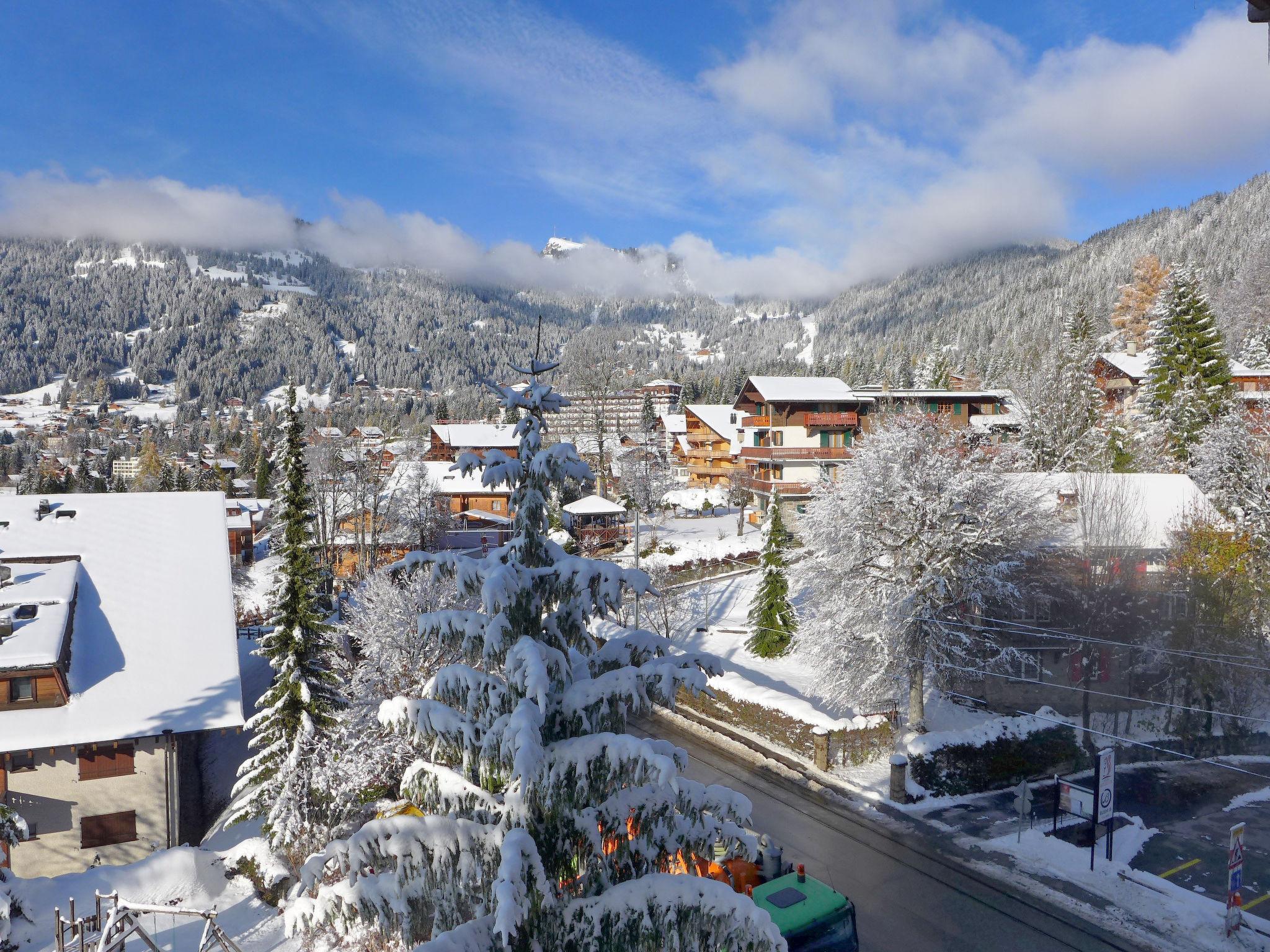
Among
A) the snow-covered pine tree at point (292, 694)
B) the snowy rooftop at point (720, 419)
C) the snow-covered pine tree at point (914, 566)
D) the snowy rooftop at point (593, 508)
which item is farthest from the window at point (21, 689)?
the snowy rooftop at point (720, 419)

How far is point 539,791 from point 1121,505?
88.3 ft

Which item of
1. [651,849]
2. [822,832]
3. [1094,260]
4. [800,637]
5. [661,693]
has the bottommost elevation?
[822,832]

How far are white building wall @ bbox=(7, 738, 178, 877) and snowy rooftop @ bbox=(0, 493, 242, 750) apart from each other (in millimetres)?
1127

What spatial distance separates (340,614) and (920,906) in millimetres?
28920

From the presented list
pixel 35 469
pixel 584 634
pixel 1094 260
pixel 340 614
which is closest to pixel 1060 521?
pixel 584 634

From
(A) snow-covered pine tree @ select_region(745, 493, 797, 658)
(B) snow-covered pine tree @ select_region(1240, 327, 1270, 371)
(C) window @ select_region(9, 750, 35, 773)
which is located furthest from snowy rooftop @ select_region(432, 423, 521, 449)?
(B) snow-covered pine tree @ select_region(1240, 327, 1270, 371)

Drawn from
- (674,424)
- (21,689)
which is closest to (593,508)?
(21,689)

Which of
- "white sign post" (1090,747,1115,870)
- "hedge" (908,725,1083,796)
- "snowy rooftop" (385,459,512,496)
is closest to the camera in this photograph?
"white sign post" (1090,747,1115,870)

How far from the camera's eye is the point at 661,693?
646cm

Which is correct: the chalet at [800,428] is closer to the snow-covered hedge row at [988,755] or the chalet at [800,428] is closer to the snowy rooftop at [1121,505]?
the snowy rooftop at [1121,505]

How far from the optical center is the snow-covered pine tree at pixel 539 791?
5.82 meters

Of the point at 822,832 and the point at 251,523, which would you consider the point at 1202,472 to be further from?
the point at 251,523

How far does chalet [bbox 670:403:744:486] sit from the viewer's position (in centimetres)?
7812

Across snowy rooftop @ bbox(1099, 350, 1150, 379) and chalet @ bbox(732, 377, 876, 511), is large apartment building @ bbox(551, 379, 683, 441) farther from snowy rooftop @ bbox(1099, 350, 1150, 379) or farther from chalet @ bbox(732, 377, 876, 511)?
snowy rooftop @ bbox(1099, 350, 1150, 379)
